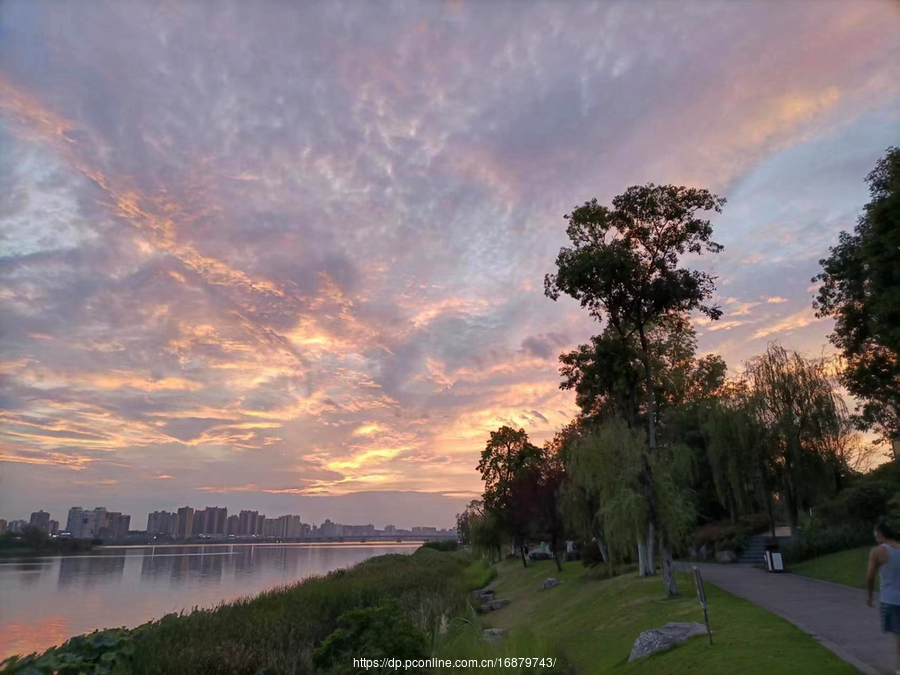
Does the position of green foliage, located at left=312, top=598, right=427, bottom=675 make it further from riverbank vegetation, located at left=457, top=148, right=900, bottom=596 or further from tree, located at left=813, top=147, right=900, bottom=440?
tree, located at left=813, top=147, right=900, bottom=440

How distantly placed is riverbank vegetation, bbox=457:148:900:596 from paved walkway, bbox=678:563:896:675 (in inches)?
110

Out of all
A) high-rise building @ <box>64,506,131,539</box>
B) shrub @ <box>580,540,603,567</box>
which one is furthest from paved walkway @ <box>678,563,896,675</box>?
high-rise building @ <box>64,506,131,539</box>

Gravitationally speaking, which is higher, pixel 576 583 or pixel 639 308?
pixel 639 308

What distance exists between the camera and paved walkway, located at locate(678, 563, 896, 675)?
384 inches

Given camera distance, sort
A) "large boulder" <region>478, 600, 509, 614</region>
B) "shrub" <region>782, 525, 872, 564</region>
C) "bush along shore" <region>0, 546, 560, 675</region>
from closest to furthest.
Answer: "bush along shore" <region>0, 546, 560, 675</region> → "shrub" <region>782, 525, 872, 564</region> → "large boulder" <region>478, 600, 509, 614</region>

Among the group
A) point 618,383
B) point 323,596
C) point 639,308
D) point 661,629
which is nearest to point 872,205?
point 639,308

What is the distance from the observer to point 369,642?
39.8 ft

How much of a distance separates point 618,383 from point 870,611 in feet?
46.6

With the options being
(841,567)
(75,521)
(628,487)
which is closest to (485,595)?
(628,487)

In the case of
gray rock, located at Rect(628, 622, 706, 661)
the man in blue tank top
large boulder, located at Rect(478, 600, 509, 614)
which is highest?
the man in blue tank top

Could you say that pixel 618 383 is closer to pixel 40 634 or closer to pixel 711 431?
pixel 711 431

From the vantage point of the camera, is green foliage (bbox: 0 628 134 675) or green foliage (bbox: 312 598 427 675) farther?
green foliage (bbox: 0 628 134 675)

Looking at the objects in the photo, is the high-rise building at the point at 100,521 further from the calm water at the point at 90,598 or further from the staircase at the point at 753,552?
the staircase at the point at 753,552

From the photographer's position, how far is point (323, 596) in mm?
23828
